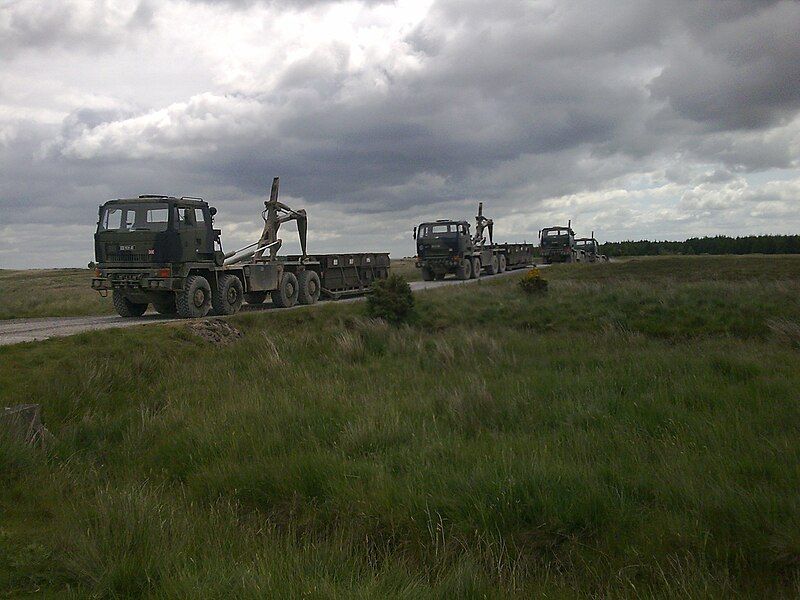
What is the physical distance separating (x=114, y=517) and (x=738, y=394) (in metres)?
7.38

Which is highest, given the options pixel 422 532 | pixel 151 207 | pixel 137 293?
pixel 151 207

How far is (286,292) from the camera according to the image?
64.8ft

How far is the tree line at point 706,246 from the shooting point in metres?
64.0

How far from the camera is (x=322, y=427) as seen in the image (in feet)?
26.2

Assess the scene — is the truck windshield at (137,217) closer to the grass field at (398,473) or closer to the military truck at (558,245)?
the grass field at (398,473)

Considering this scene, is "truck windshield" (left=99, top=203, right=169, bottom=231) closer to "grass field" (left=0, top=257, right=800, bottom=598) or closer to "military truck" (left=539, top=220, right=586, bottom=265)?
"grass field" (left=0, top=257, right=800, bottom=598)

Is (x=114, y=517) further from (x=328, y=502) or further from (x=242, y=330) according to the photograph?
(x=242, y=330)

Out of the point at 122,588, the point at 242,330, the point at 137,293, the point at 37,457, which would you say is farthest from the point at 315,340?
the point at 122,588

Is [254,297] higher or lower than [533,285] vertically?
higher

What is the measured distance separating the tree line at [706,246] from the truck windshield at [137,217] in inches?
2162

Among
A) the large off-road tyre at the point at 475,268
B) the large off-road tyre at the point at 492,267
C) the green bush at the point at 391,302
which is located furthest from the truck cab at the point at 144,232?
the large off-road tyre at the point at 492,267

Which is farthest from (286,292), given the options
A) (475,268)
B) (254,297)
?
(475,268)

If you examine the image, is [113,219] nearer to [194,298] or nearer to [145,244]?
[145,244]

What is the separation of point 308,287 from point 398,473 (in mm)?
14706
